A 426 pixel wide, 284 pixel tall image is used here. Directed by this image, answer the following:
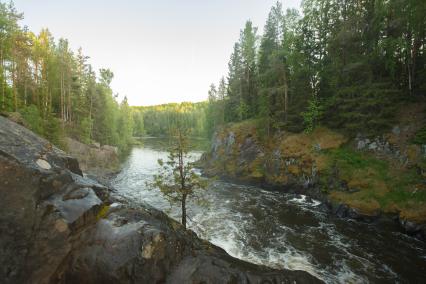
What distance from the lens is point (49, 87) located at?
38406 mm

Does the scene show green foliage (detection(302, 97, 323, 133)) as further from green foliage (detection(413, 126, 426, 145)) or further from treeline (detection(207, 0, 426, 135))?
green foliage (detection(413, 126, 426, 145))

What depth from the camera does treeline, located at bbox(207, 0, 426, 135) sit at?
22297 millimetres

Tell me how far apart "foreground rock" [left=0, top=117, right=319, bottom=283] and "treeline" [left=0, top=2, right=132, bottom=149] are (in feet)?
54.0

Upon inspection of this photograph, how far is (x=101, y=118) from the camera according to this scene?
176ft

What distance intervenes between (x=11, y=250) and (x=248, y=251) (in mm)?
11856

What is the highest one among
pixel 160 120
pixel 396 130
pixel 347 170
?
pixel 160 120

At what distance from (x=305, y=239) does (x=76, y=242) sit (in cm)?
1415

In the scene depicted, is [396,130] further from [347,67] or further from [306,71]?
[306,71]

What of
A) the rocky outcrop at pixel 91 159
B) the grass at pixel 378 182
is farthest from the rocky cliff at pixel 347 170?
the rocky outcrop at pixel 91 159

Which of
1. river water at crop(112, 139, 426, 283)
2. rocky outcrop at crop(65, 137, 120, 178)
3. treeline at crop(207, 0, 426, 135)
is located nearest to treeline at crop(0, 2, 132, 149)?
rocky outcrop at crop(65, 137, 120, 178)

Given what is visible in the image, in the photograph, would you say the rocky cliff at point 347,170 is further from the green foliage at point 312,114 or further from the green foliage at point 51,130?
the green foliage at point 51,130

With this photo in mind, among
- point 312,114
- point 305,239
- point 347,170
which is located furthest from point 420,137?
point 305,239

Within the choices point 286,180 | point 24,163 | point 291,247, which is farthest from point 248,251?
point 286,180

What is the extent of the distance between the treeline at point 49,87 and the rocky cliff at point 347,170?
24.2m
